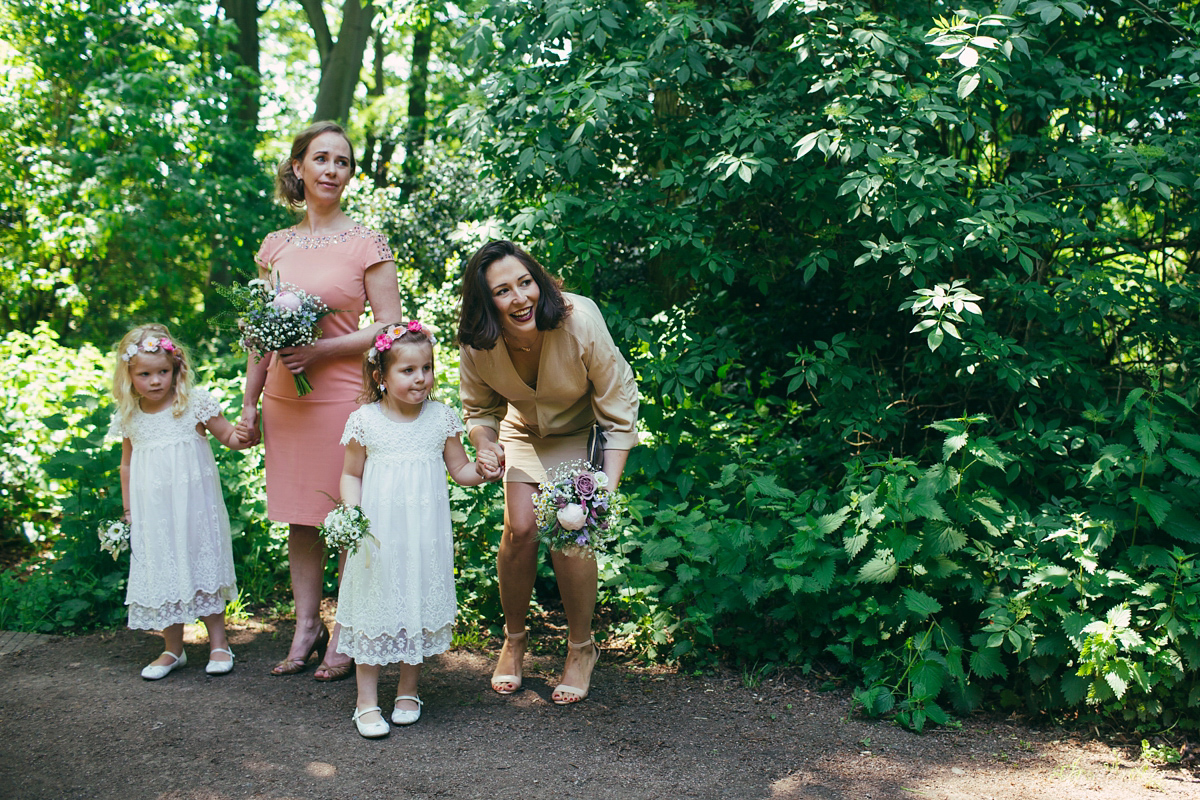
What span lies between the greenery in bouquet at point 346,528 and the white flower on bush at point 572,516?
0.67m

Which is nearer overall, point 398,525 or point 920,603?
point 398,525

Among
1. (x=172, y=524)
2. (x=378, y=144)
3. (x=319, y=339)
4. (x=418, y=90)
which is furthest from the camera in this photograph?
(x=418, y=90)

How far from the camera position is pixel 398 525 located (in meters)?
3.11

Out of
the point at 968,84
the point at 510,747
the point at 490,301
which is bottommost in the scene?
the point at 510,747

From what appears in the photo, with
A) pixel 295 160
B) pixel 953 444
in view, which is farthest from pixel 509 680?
pixel 295 160

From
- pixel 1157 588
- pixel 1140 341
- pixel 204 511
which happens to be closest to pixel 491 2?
pixel 204 511

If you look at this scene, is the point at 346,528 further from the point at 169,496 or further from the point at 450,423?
the point at 169,496

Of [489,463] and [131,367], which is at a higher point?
[131,367]

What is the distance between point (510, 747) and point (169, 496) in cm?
177

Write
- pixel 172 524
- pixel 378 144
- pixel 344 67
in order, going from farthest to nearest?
pixel 378 144, pixel 344 67, pixel 172 524

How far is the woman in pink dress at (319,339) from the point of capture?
3.52 m

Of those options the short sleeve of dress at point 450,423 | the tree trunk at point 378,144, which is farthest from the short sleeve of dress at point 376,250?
the tree trunk at point 378,144

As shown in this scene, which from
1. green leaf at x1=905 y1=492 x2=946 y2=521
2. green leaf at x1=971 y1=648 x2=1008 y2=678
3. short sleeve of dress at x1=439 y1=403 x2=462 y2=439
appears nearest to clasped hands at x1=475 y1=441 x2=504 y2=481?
short sleeve of dress at x1=439 y1=403 x2=462 y2=439

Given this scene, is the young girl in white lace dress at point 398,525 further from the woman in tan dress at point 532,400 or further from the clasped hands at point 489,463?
the woman in tan dress at point 532,400
